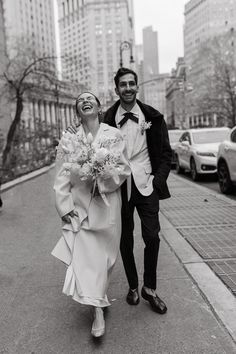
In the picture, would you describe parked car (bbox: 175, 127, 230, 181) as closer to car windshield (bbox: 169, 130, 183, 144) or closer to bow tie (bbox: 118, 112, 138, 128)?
car windshield (bbox: 169, 130, 183, 144)

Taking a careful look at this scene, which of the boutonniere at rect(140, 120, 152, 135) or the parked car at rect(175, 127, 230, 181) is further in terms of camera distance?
the parked car at rect(175, 127, 230, 181)

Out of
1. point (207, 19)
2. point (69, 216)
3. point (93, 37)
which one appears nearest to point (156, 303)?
point (69, 216)

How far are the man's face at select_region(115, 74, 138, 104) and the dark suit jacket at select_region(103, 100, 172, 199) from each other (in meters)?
0.17

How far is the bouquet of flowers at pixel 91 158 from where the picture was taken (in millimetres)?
3121

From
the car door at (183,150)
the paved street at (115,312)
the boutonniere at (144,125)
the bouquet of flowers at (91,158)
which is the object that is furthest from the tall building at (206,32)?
the bouquet of flowers at (91,158)

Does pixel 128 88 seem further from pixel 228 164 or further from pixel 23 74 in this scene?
pixel 23 74

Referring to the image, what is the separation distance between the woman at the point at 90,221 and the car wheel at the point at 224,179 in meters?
7.46

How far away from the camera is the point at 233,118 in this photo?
4647cm

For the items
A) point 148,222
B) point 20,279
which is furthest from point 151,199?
point 20,279

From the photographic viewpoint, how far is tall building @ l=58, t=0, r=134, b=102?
31402mm

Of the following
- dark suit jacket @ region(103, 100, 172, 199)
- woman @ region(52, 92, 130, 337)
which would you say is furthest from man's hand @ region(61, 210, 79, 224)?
dark suit jacket @ region(103, 100, 172, 199)

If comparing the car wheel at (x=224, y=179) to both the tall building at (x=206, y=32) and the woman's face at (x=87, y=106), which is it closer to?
the woman's face at (x=87, y=106)

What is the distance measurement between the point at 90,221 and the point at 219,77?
4616 centimetres

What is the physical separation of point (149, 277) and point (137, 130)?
49.8 inches
